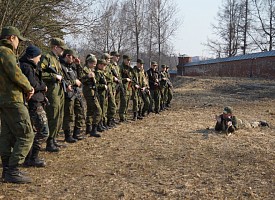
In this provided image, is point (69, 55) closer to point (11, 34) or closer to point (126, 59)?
point (11, 34)

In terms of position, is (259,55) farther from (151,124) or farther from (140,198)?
(140,198)

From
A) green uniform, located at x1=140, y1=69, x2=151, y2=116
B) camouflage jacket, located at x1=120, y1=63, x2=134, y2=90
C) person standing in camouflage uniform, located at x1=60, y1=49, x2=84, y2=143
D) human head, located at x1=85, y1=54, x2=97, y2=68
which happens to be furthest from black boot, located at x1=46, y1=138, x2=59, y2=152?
green uniform, located at x1=140, y1=69, x2=151, y2=116

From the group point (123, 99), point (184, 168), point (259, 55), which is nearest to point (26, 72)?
point (184, 168)

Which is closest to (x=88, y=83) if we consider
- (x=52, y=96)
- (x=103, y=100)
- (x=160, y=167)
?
(x=103, y=100)

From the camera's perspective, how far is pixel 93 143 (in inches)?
240

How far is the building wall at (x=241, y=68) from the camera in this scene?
2330cm

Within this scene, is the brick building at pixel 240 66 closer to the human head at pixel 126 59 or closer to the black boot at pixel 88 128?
the human head at pixel 126 59

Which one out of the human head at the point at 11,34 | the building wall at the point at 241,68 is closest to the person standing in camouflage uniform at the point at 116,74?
the human head at the point at 11,34

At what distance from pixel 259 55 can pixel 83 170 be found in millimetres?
23332

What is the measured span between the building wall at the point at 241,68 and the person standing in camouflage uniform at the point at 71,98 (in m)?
19.9

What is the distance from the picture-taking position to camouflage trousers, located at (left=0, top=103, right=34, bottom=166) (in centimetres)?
376

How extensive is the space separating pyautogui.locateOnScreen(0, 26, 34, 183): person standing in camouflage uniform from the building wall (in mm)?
21984

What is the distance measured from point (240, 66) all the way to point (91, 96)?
75.5ft

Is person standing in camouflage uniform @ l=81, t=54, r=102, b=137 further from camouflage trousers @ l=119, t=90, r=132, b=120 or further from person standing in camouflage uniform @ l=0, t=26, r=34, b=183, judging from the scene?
person standing in camouflage uniform @ l=0, t=26, r=34, b=183
